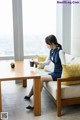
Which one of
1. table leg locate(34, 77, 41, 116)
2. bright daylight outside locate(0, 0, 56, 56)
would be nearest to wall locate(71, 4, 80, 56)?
bright daylight outside locate(0, 0, 56, 56)

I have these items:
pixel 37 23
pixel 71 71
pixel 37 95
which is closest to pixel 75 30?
pixel 37 23

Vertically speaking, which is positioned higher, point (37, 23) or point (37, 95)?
point (37, 23)

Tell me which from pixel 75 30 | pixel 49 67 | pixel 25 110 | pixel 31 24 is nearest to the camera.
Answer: pixel 25 110

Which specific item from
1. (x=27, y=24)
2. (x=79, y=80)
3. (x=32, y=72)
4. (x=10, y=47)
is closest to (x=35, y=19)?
(x=27, y=24)

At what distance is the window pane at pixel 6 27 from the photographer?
467cm

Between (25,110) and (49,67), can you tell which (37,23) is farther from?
(25,110)

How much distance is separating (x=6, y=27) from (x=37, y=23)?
0.75 metres

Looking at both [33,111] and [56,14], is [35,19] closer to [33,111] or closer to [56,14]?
[56,14]

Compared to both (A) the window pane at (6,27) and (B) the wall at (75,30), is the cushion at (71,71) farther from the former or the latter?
(A) the window pane at (6,27)

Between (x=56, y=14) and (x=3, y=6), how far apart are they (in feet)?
4.29

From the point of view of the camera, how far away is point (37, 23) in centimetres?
490

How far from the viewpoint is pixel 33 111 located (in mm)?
A: 3115

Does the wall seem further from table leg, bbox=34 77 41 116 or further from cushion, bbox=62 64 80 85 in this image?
table leg, bbox=34 77 41 116

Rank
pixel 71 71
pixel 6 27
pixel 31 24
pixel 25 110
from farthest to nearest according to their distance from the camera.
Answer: pixel 31 24, pixel 6 27, pixel 25 110, pixel 71 71
